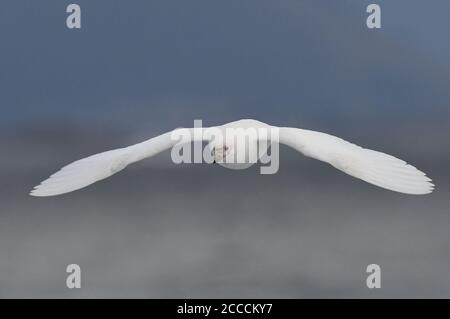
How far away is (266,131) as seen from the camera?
941cm

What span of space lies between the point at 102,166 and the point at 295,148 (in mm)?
1458

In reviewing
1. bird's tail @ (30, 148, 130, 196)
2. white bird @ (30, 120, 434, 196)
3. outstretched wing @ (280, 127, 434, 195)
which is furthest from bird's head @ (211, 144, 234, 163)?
bird's tail @ (30, 148, 130, 196)

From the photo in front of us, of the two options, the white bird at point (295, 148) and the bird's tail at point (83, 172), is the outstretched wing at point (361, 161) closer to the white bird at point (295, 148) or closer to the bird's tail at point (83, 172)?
the white bird at point (295, 148)

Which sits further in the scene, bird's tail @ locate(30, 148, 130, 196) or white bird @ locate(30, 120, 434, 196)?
bird's tail @ locate(30, 148, 130, 196)

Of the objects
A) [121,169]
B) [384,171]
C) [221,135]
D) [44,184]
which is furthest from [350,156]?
[44,184]

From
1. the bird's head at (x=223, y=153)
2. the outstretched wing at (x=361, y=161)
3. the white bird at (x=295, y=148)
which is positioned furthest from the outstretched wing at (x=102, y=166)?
the outstretched wing at (x=361, y=161)

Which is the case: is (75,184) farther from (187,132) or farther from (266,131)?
(266,131)

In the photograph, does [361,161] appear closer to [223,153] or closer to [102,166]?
[223,153]

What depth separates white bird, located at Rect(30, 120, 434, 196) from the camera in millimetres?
9000

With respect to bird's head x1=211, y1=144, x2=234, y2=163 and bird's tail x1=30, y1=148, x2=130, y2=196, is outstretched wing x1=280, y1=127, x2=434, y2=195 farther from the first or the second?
bird's tail x1=30, y1=148, x2=130, y2=196

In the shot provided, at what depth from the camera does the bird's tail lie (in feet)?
30.3

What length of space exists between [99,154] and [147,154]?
0.51 metres

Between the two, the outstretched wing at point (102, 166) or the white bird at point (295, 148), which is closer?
the white bird at point (295, 148)

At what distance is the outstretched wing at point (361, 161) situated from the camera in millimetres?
8906
